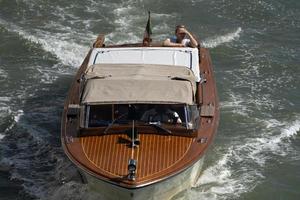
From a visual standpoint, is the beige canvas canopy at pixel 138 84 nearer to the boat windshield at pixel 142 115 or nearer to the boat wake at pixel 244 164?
the boat windshield at pixel 142 115

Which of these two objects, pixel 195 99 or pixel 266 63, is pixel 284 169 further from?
pixel 266 63

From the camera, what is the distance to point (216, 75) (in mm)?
18531

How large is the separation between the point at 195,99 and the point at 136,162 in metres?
2.52

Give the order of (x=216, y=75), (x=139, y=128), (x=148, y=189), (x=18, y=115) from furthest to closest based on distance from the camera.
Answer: (x=216, y=75), (x=18, y=115), (x=139, y=128), (x=148, y=189)

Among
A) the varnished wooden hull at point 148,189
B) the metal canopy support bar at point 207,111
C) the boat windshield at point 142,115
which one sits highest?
the metal canopy support bar at point 207,111

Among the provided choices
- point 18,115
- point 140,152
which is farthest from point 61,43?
point 140,152

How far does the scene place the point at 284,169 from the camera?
14.3m

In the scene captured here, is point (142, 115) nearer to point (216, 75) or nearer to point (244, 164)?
point (244, 164)

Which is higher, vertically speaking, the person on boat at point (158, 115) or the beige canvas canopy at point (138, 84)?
the beige canvas canopy at point (138, 84)

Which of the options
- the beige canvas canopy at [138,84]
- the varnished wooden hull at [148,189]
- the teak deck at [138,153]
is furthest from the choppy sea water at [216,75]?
the beige canvas canopy at [138,84]

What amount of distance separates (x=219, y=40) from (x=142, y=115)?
9213 millimetres

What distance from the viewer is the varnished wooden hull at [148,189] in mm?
10953

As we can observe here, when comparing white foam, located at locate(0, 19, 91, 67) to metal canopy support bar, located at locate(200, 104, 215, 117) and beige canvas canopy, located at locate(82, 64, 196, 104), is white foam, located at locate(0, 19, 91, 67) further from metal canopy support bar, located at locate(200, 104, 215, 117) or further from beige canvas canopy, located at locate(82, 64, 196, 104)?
metal canopy support bar, located at locate(200, 104, 215, 117)

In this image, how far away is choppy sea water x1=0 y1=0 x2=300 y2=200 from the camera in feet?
45.2
